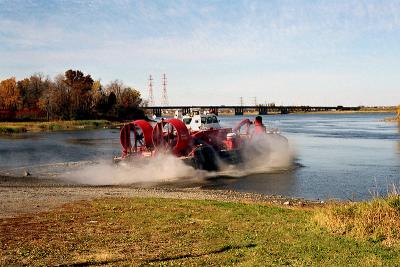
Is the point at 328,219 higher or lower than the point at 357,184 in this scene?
higher

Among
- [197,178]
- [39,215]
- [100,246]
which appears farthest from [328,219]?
[197,178]

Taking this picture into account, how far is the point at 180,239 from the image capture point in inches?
417

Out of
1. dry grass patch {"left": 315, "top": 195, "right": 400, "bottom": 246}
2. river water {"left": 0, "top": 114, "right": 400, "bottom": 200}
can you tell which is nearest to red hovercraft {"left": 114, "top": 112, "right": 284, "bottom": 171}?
river water {"left": 0, "top": 114, "right": 400, "bottom": 200}

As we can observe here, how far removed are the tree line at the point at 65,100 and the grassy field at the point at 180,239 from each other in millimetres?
107401

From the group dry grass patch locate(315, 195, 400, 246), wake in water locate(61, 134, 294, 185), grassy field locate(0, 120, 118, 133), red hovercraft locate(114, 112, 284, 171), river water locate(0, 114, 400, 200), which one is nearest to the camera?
dry grass patch locate(315, 195, 400, 246)

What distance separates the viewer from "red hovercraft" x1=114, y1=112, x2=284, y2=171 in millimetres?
30000

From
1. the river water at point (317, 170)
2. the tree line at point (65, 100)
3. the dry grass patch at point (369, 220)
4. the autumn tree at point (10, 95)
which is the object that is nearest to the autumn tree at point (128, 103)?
the tree line at point (65, 100)

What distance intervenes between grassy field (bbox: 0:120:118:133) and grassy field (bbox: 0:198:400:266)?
76682 mm

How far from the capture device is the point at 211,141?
32.7 m

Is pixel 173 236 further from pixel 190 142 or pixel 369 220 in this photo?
pixel 190 142

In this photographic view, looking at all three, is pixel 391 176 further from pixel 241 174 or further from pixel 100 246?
pixel 100 246

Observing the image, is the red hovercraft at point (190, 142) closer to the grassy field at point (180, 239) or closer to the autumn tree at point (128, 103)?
the grassy field at point (180, 239)

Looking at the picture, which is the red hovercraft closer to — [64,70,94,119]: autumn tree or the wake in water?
the wake in water

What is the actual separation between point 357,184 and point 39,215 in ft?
60.0
